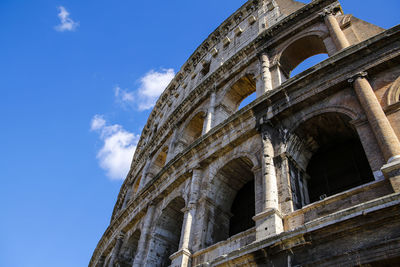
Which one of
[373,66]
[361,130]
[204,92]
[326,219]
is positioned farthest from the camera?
[204,92]

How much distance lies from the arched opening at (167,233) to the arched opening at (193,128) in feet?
12.4

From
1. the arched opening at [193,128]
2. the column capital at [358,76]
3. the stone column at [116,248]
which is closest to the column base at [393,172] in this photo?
the column capital at [358,76]

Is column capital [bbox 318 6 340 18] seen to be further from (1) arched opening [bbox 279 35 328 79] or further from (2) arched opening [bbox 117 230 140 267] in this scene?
(2) arched opening [bbox 117 230 140 267]

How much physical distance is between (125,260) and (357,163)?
878 cm

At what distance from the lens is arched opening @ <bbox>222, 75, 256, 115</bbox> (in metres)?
12.5

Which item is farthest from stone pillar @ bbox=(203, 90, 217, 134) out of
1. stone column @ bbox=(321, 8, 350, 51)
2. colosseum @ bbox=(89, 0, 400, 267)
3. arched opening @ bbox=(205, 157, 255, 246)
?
stone column @ bbox=(321, 8, 350, 51)

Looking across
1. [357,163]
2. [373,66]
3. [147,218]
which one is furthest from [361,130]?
[147,218]

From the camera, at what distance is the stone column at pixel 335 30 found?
9.31 m

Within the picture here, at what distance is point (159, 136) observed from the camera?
53.0 ft

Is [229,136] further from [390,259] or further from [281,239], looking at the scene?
[390,259]

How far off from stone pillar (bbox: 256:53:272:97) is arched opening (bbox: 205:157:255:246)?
261 centimetres

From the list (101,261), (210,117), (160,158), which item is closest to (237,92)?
(210,117)

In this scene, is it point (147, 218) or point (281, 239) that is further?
point (147, 218)

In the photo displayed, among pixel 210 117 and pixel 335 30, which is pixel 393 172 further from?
pixel 210 117
